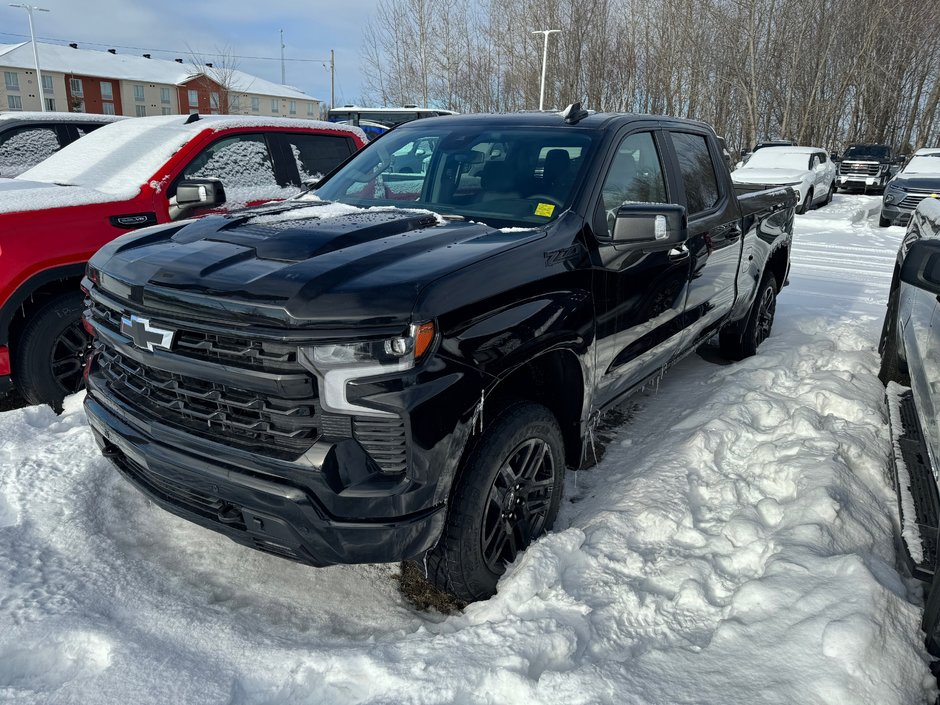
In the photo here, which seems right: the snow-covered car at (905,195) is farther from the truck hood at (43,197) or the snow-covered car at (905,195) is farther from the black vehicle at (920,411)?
the truck hood at (43,197)

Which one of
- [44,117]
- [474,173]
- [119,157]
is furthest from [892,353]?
[44,117]

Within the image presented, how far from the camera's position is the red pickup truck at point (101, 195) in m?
4.11

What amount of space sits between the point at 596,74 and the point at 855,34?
1218 cm

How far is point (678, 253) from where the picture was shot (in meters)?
3.80

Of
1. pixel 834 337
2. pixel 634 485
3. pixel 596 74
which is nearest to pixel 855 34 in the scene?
pixel 596 74

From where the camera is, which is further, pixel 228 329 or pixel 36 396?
pixel 36 396

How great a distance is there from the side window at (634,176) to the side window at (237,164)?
3.11 metres

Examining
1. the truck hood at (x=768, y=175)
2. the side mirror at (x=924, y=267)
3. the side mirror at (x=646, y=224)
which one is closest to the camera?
the side mirror at (x=924, y=267)

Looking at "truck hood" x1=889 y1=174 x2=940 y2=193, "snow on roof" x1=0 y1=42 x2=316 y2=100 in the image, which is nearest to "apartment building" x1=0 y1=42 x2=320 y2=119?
"snow on roof" x1=0 y1=42 x2=316 y2=100

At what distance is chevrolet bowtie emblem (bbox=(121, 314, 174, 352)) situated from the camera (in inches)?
92.4

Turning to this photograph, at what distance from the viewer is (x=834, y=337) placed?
6000mm

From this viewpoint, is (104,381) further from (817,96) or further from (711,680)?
(817,96)

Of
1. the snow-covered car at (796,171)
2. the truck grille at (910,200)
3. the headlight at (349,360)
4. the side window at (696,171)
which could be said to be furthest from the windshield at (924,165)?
the headlight at (349,360)

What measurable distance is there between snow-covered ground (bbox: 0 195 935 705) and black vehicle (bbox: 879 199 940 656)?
18cm
